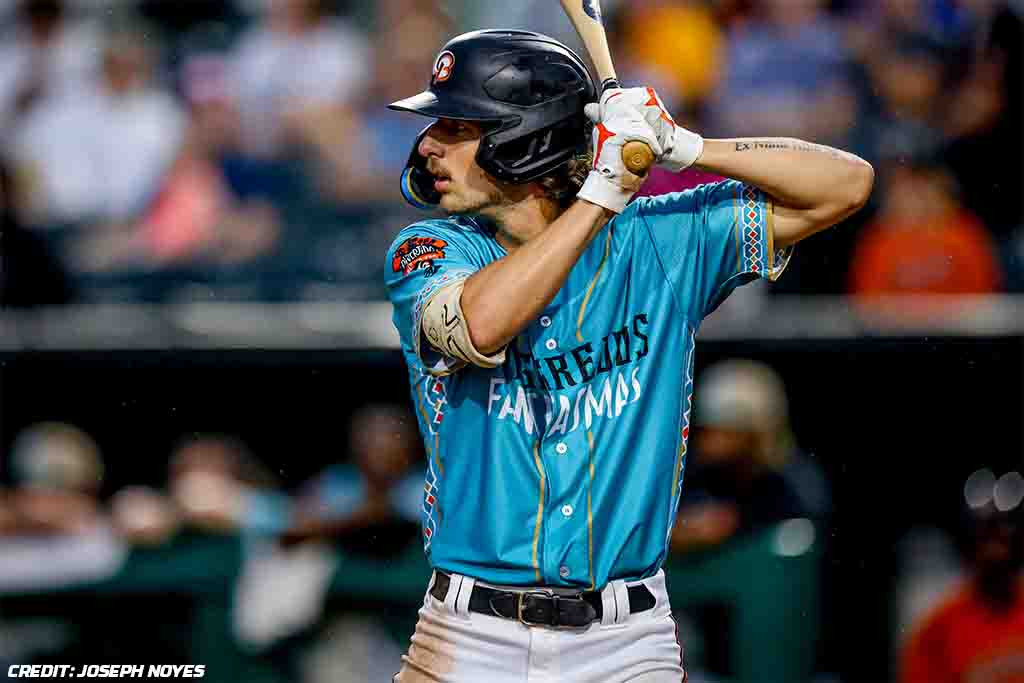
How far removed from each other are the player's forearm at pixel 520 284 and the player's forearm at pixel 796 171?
411mm

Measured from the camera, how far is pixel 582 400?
3.36 metres

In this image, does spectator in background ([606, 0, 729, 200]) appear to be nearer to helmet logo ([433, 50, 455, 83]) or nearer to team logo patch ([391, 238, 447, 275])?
helmet logo ([433, 50, 455, 83])

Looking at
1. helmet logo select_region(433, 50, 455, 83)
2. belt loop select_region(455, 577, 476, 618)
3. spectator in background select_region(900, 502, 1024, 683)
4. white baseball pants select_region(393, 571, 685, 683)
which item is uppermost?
helmet logo select_region(433, 50, 455, 83)

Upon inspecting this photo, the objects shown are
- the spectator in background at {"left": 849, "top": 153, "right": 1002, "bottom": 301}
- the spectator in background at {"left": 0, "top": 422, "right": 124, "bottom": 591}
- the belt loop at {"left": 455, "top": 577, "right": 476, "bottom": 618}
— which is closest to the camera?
the belt loop at {"left": 455, "top": 577, "right": 476, "bottom": 618}

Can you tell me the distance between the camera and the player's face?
136 inches

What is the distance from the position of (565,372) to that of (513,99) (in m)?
0.64

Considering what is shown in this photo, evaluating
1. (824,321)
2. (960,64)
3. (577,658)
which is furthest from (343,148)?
(577,658)

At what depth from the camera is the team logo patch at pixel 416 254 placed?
10.9ft

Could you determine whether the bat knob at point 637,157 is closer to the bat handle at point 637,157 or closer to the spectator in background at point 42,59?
the bat handle at point 637,157

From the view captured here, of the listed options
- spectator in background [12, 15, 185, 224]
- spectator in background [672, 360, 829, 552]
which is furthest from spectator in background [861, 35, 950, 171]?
spectator in background [12, 15, 185, 224]

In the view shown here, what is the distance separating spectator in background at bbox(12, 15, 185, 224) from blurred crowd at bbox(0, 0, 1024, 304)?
1 centimetres

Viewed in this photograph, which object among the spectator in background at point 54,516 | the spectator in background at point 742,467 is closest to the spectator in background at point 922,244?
the spectator in background at point 742,467

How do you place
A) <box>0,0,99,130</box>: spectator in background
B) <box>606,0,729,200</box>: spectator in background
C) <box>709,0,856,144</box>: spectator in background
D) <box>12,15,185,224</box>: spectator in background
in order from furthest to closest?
1. <box>0,0,99,130</box>: spectator in background
2. <box>12,15,185,224</box>: spectator in background
3. <box>606,0,729,200</box>: spectator in background
4. <box>709,0,856,144</box>: spectator in background

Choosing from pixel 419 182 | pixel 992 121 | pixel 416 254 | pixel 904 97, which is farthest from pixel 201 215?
pixel 416 254
